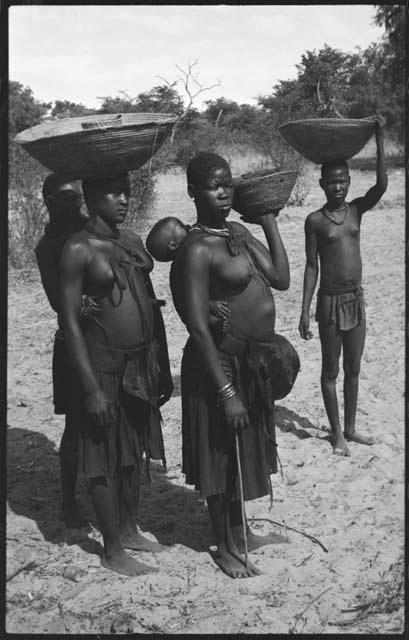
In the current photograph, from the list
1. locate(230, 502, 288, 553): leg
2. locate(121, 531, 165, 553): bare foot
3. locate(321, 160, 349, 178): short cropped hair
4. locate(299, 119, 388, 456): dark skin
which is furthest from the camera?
locate(299, 119, 388, 456): dark skin

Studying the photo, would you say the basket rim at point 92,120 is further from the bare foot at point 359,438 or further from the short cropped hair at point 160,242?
the bare foot at point 359,438

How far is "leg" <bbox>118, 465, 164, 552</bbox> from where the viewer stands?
12.0ft

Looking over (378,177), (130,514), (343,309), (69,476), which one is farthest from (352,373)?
(69,476)

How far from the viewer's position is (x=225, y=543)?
140 inches

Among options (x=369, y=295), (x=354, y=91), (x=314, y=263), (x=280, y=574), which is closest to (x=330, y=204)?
(x=314, y=263)

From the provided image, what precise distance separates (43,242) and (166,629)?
6.86 ft

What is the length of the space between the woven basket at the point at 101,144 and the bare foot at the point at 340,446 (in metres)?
2.51

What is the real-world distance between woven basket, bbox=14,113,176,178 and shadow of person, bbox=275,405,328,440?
8.82 ft

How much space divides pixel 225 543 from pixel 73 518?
3.14 feet

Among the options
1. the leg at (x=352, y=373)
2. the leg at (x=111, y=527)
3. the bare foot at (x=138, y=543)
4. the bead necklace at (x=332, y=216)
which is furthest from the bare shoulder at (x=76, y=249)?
the leg at (x=352, y=373)

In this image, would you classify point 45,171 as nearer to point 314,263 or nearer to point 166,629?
point 314,263

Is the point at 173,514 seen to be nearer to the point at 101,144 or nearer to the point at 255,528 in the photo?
the point at 255,528

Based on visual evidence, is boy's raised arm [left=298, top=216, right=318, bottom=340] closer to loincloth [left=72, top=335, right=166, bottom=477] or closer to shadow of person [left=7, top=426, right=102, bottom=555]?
loincloth [left=72, top=335, right=166, bottom=477]

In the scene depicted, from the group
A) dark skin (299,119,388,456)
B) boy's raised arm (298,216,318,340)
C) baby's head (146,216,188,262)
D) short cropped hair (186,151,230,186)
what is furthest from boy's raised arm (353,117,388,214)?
baby's head (146,216,188,262)
